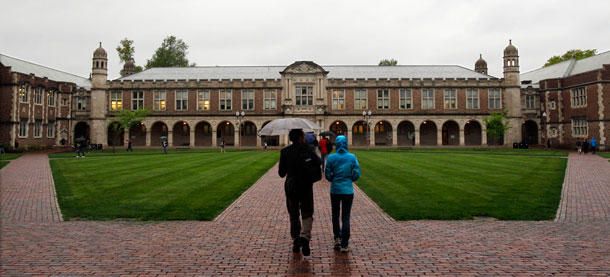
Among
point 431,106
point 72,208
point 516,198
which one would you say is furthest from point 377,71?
point 72,208

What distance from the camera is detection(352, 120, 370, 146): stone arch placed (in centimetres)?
4750

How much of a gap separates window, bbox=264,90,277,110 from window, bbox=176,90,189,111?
421 inches

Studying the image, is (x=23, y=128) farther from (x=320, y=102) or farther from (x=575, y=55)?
(x=575, y=55)

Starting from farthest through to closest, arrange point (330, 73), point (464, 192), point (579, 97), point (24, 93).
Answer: point (330, 73) < point (579, 97) < point (24, 93) < point (464, 192)

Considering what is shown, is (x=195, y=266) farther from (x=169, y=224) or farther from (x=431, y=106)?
(x=431, y=106)

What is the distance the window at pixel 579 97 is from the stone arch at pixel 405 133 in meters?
18.5

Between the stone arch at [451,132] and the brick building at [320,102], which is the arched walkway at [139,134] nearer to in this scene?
the brick building at [320,102]

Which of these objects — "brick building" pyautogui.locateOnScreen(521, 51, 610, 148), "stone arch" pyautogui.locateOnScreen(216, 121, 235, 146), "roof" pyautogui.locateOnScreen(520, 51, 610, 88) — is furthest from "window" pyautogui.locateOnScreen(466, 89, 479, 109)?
"stone arch" pyautogui.locateOnScreen(216, 121, 235, 146)

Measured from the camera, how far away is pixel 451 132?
4762 centimetres

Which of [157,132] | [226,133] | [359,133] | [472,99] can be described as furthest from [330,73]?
[157,132]

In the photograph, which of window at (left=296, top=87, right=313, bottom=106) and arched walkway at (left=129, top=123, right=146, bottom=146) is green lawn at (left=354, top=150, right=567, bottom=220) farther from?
arched walkway at (left=129, top=123, right=146, bottom=146)

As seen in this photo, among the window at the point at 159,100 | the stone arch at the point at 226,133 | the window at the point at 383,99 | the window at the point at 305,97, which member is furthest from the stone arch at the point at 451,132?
the window at the point at 159,100

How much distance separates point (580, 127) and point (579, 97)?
3558 millimetres

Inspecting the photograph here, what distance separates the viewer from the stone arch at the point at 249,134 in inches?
1890
